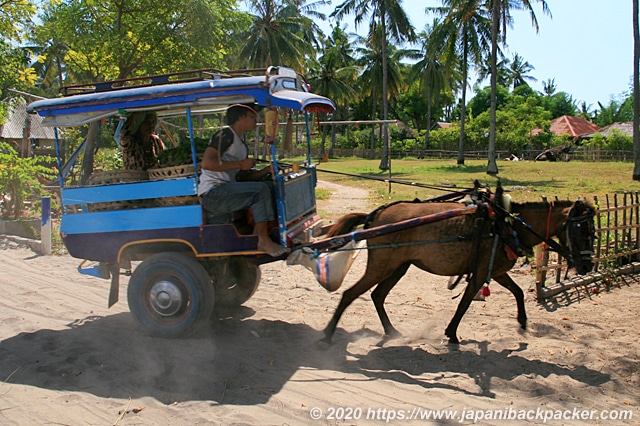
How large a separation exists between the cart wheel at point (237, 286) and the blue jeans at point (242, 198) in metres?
1.40

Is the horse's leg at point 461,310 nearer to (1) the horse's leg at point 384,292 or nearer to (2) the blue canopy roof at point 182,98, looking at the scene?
(1) the horse's leg at point 384,292

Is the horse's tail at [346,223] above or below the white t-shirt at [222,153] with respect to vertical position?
below

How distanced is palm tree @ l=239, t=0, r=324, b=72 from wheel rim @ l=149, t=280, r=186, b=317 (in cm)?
2978

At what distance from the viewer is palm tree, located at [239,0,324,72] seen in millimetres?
34000

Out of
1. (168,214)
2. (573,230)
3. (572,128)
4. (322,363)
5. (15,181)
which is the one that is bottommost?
(322,363)

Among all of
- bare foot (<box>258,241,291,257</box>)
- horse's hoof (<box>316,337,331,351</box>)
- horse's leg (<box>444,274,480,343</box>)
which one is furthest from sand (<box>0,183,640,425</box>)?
bare foot (<box>258,241,291,257</box>)

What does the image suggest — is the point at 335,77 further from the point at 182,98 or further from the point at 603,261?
the point at 182,98

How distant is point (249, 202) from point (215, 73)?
175 cm

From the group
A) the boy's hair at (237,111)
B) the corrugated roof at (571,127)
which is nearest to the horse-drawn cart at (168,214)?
the boy's hair at (237,111)

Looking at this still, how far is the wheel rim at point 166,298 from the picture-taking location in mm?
5891

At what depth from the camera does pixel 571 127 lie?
50.3 metres

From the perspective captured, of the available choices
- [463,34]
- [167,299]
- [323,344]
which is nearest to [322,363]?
[323,344]

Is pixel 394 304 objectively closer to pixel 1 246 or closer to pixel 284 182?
pixel 284 182

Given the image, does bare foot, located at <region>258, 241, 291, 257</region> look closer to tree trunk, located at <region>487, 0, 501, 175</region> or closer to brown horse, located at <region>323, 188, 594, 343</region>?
brown horse, located at <region>323, 188, 594, 343</region>
